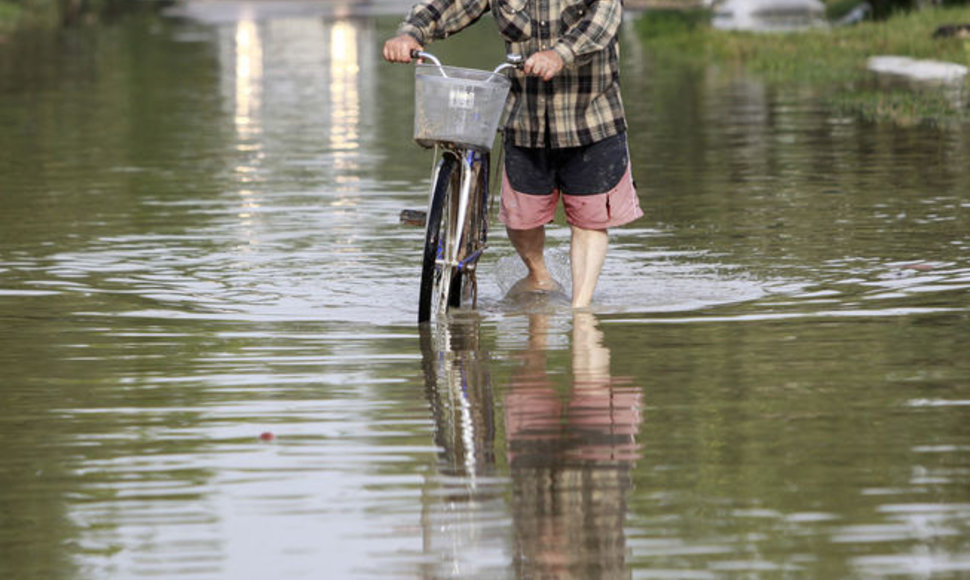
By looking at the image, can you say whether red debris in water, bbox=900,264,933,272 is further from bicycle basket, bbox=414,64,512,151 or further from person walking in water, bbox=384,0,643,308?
bicycle basket, bbox=414,64,512,151

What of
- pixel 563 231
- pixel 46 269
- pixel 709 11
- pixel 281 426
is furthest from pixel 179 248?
pixel 709 11

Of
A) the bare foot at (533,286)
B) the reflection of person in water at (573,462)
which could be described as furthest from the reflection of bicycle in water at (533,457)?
the bare foot at (533,286)

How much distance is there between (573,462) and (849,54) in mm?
25682

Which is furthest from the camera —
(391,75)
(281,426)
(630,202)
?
(391,75)

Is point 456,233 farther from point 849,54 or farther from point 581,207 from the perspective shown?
point 849,54

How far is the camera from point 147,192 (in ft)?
53.6

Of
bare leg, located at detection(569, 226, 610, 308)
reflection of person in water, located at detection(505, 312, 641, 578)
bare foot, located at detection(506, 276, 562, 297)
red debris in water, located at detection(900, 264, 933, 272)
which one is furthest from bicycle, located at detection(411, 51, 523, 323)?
red debris in water, located at detection(900, 264, 933, 272)

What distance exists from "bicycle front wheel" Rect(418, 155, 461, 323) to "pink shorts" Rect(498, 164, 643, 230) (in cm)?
44

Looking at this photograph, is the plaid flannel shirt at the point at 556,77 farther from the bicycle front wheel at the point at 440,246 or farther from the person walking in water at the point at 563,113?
the bicycle front wheel at the point at 440,246

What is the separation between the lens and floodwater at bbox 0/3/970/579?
5637 mm

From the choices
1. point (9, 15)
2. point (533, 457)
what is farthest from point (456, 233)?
point (9, 15)

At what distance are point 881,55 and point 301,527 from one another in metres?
25.8

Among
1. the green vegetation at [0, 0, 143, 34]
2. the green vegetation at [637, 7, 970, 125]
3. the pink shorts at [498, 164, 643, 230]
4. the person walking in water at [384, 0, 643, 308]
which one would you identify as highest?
the person walking in water at [384, 0, 643, 308]

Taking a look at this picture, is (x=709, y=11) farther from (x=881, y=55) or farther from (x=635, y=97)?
(x=635, y=97)
